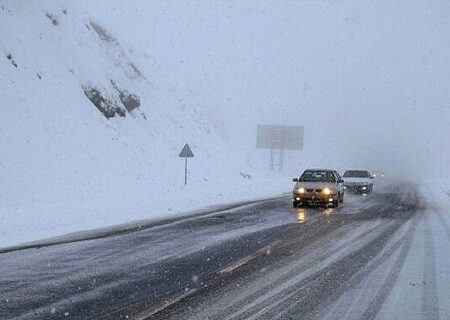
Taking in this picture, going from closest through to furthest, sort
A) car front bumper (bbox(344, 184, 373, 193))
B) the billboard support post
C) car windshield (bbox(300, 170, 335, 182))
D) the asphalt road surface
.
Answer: the asphalt road surface < car windshield (bbox(300, 170, 335, 182)) < car front bumper (bbox(344, 184, 373, 193)) < the billboard support post

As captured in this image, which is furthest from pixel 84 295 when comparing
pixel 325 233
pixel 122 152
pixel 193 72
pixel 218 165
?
pixel 193 72

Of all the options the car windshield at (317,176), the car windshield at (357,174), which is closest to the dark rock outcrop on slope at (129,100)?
the car windshield at (357,174)

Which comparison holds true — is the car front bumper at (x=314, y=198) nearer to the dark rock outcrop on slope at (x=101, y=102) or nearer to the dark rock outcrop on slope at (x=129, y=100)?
the dark rock outcrop on slope at (x=101, y=102)

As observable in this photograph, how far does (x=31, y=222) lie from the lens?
1402 centimetres

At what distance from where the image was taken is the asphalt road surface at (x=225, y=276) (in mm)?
5949

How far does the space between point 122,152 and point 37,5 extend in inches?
482

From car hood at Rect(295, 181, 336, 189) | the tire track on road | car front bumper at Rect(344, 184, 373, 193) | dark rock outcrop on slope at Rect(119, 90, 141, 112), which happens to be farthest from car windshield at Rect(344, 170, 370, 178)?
the tire track on road

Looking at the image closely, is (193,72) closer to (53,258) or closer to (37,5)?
(37,5)

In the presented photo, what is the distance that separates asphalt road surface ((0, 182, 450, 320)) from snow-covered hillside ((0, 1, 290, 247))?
3.24 metres

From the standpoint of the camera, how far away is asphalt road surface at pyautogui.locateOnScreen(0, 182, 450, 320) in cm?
595

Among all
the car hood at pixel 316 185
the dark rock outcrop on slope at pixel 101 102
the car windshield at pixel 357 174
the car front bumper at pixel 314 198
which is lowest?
the car front bumper at pixel 314 198

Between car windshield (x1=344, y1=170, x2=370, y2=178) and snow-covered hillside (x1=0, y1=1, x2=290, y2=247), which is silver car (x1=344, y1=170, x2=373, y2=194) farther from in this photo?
snow-covered hillside (x1=0, y1=1, x2=290, y2=247)

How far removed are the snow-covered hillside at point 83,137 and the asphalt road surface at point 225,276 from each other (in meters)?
3.24

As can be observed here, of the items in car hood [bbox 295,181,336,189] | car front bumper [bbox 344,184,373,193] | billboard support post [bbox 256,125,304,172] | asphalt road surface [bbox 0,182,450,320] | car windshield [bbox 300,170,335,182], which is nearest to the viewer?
asphalt road surface [bbox 0,182,450,320]
